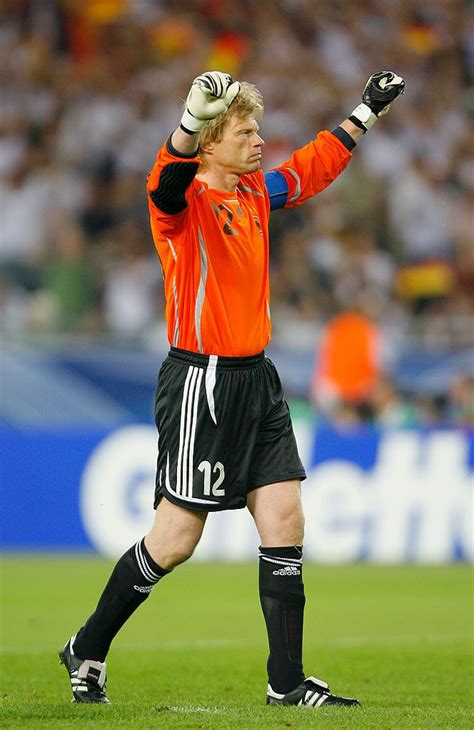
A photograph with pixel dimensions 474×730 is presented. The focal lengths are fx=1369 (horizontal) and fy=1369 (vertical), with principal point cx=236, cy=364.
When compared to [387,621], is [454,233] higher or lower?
higher

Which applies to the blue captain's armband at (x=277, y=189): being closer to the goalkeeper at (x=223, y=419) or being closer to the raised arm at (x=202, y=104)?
the goalkeeper at (x=223, y=419)

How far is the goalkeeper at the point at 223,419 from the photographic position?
566 cm

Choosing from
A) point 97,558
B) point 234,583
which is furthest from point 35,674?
point 97,558

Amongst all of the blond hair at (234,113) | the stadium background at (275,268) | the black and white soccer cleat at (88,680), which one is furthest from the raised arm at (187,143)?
the stadium background at (275,268)

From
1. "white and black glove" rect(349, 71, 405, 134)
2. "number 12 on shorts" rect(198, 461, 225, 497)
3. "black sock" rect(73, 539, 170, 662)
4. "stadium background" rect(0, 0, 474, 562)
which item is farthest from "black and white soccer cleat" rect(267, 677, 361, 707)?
"stadium background" rect(0, 0, 474, 562)

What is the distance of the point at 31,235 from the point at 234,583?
20.0ft

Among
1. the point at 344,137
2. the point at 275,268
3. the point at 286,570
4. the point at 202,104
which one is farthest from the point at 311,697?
the point at 275,268

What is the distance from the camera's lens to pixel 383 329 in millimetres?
14719

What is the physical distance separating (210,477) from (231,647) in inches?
112

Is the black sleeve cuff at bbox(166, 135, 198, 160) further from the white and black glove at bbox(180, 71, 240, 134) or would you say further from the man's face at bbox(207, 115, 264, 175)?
the man's face at bbox(207, 115, 264, 175)

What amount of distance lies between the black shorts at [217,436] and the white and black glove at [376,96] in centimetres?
136

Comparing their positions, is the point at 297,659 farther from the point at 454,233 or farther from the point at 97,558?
the point at 454,233

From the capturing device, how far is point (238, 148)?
18.8ft

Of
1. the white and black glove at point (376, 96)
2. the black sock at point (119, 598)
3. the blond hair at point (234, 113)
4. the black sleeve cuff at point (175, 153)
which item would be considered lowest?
the black sock at point (119, 598)
